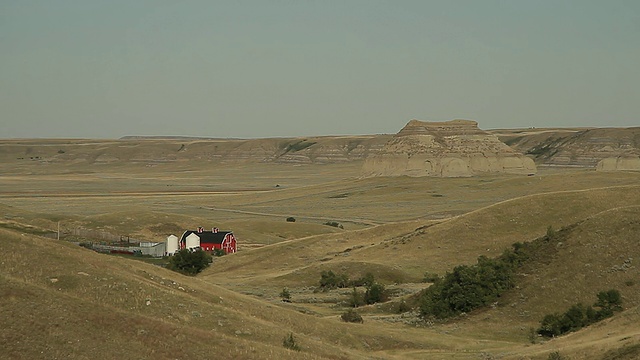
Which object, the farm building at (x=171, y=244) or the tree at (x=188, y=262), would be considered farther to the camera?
the farm building at (x=171, y=244)

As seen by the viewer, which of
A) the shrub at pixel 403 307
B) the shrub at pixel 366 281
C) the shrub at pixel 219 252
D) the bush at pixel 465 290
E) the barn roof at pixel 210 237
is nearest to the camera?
the bush at pixel 465 290

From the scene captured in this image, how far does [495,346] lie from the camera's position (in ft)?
108

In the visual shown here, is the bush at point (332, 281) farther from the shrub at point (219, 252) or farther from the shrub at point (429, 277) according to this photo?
Answer: the shrub at point (219, 252)

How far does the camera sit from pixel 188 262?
202 ft

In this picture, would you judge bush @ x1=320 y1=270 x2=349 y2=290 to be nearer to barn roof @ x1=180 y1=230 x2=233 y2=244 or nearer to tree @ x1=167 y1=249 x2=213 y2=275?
tree @ x1=167 y1=249 x2=213 y2=275

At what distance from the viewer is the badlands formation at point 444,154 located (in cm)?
14700

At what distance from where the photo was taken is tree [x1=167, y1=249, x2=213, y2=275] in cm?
6094

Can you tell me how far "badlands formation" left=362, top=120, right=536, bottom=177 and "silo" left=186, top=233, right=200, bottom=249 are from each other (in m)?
77.7

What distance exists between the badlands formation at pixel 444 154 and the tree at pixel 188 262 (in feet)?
289

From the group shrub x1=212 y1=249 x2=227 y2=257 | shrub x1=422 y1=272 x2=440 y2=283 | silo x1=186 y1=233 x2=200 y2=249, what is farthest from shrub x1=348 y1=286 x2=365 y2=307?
silo x1=186 y1=233 x2=200 y2=249

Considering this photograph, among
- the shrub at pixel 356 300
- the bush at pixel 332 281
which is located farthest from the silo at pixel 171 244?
the shrub at pixel 356 300

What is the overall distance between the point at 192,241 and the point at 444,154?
268ft

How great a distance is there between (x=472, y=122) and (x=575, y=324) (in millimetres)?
126719

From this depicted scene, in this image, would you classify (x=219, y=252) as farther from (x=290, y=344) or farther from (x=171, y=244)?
(x=290, y=344)
